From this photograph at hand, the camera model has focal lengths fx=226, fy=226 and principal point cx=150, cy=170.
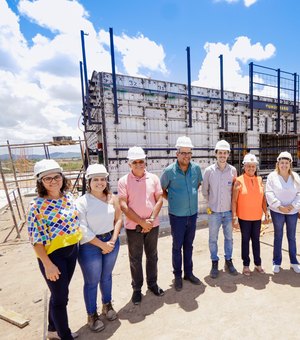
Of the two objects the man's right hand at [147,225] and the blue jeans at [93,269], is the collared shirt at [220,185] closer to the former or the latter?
the man's right hand at [147,225]

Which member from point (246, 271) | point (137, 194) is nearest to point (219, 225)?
point (246, 271)

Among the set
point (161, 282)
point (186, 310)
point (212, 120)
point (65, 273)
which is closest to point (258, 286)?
point (186, 310)

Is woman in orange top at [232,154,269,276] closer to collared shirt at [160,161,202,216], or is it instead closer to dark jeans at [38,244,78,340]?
collared shirt at [160,161,202,216]

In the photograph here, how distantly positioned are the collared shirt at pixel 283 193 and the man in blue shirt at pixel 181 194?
1.25 meters

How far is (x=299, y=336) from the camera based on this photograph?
7.95 ft

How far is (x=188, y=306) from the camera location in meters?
3.04

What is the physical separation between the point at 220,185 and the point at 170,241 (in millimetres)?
2504

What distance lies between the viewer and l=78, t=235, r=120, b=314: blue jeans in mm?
2523

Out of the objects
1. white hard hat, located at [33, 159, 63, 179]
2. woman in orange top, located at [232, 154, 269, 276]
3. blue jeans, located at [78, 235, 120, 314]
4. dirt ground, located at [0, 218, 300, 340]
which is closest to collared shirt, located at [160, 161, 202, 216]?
woman in orange top, located at [232, 154, 269, 276]

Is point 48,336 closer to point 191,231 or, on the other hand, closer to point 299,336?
point 191,231

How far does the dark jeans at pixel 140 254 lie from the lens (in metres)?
3.05

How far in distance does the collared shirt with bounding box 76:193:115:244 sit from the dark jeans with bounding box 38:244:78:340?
202 mm

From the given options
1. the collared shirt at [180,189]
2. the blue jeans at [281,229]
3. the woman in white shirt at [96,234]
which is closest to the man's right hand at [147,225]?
the woman in white shirt at [96,234]

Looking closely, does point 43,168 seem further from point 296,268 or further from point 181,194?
point 296,268
